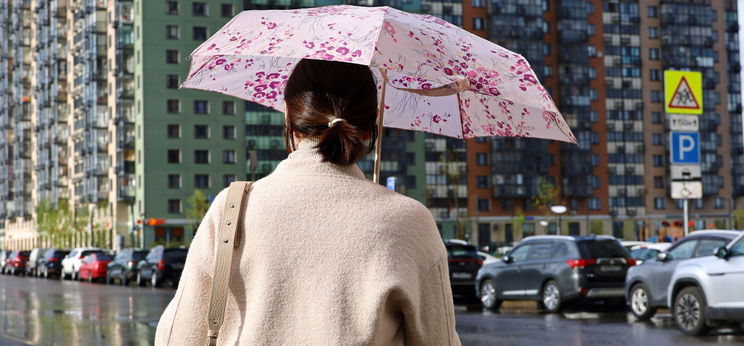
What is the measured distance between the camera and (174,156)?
9331 cm

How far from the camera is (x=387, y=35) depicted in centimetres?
338

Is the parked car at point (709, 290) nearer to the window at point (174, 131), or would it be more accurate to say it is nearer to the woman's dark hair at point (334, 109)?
the woman's dark hair at point (334, 109)

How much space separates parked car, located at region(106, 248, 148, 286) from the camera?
44.3 m

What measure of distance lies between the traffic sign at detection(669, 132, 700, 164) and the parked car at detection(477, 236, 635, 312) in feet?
8.97

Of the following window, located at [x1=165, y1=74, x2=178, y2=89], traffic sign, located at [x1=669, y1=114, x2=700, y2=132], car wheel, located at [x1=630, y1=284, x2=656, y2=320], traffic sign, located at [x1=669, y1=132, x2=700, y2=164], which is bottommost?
car wheel, located at [x1=630, y1=284, x2=656, y2=320]

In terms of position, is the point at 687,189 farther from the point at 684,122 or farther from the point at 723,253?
the point at 723,253

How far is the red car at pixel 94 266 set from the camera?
4916 centimetres

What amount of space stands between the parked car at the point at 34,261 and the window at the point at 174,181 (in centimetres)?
2627

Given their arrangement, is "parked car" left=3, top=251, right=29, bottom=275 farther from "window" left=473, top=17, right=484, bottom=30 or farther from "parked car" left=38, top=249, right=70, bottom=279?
"window" left=473, top=17, right=484, bottom=30

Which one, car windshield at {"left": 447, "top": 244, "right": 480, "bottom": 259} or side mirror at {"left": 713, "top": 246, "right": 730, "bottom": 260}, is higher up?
side mirror at {"left": 713, "top": 246, "right": 730, "bottom": 260}

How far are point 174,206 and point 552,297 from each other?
73896 millimetres

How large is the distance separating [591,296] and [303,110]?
19.2 meters

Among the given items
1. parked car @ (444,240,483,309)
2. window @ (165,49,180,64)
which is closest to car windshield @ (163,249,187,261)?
parked car @ (444,240,483,309)

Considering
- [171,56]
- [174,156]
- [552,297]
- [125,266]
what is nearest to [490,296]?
[552,297]
